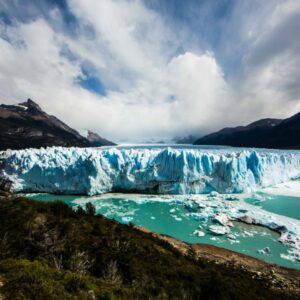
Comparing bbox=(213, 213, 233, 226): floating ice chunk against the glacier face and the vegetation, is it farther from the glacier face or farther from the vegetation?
the glacier face

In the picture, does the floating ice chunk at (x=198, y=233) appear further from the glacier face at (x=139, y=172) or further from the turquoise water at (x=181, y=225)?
the glacier face at (x=139, y=172)

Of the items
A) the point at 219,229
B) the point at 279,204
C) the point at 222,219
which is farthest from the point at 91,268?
the point at 279,204

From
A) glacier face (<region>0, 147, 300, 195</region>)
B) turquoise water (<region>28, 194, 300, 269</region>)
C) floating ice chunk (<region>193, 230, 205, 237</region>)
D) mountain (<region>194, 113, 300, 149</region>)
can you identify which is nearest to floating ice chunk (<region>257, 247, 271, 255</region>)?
turquoise water (<region>28, 194, 300, 269</region>)

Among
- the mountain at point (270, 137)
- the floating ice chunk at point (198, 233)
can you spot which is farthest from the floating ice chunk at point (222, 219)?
the mountain at point (270, 137)

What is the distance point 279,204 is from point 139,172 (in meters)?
13.7

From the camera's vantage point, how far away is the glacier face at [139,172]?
74.5 feet

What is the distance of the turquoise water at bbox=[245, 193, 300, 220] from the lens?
607 inches

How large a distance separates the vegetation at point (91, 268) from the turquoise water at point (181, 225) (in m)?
3.26

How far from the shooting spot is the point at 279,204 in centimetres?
1761

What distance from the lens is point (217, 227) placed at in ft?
43.5

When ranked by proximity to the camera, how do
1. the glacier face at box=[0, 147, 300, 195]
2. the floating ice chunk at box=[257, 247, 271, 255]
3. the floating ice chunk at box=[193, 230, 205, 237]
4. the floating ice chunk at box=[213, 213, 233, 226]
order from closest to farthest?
the floating ice chunk at box=[257, 247, 271, 255]
the floating ice chunk at box=[193, 230, 205, 237]
the floating ice chunk at box=[213, 213, 233, 226]
the glacier face at box=[0, 147, 300, 195]

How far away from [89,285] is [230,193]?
20.9m

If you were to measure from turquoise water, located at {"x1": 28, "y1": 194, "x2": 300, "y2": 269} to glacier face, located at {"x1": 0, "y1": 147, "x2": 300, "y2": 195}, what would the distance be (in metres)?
2.77

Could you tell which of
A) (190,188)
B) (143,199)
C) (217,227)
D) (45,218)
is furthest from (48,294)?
(190,188)
